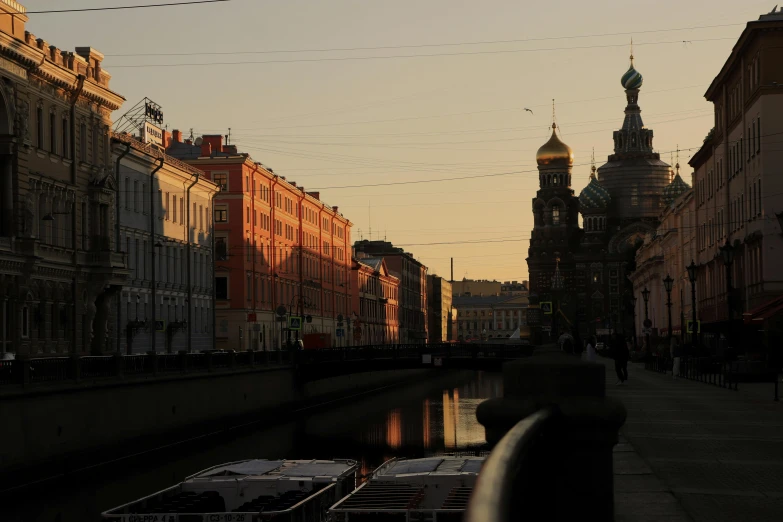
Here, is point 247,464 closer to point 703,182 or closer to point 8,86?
point 8,86

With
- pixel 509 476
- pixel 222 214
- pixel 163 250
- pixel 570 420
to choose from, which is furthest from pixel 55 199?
pixel 509 476

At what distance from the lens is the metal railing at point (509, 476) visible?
4.38 m

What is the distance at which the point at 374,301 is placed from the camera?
155500mm

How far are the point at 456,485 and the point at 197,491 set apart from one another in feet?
14.7

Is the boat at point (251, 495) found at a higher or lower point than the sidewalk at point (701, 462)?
lower

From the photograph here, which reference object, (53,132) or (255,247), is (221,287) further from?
(53,132)

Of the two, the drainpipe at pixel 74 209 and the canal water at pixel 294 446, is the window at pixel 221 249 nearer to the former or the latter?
the canal water at pixel 294 446

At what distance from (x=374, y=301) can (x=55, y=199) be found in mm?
102780

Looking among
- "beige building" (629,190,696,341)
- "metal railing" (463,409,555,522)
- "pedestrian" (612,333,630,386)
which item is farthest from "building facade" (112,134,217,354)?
"metal railing" (463,409,555,522)

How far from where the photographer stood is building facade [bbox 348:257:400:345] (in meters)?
142

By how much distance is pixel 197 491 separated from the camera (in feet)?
73.2

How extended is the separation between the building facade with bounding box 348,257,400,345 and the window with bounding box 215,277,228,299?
38725mm

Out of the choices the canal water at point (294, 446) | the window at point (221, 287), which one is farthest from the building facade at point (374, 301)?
the canal water at point (294, 446)

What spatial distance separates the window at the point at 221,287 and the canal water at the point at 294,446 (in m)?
14.8
